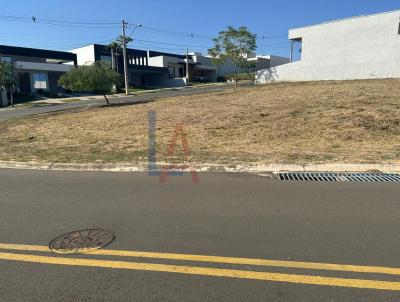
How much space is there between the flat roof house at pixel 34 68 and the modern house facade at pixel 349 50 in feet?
103

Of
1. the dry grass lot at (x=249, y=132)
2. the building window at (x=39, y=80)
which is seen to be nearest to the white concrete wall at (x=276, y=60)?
the building window at (x=39, y=80)

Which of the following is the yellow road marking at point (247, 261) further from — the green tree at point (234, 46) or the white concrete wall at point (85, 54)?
the white concrete wall at point (85, 54)

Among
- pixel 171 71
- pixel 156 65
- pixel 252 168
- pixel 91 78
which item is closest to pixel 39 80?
pixel 156 65

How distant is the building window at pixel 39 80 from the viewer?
51.2m

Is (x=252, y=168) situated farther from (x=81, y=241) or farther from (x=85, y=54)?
(x=85, y=54)

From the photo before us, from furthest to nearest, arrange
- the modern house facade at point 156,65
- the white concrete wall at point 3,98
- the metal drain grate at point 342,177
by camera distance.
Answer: the modern house facade at point 156,65 → the white concrete wall at point 3,98 → the metal drain grate at point 342,177

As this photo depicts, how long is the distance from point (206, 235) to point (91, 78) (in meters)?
25.2

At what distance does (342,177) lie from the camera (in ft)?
23.7

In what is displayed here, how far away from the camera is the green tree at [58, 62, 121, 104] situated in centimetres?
2756

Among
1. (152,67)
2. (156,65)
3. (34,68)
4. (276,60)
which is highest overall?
(276,60)

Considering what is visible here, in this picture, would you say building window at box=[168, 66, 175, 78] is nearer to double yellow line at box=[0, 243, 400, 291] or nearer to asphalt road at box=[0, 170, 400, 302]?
asphalt road at box=[0, 170, 400, 302]

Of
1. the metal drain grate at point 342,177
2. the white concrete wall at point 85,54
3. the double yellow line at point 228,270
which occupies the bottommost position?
the double yellow line at point 228,270

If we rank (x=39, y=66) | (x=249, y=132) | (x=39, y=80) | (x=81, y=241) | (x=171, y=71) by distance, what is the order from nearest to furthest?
(x=81, y=241) < (x=249, y=132) < (x=39, y=66) < (x=39, y=80) < (x=171, y=71)

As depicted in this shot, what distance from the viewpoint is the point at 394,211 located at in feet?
17.0
